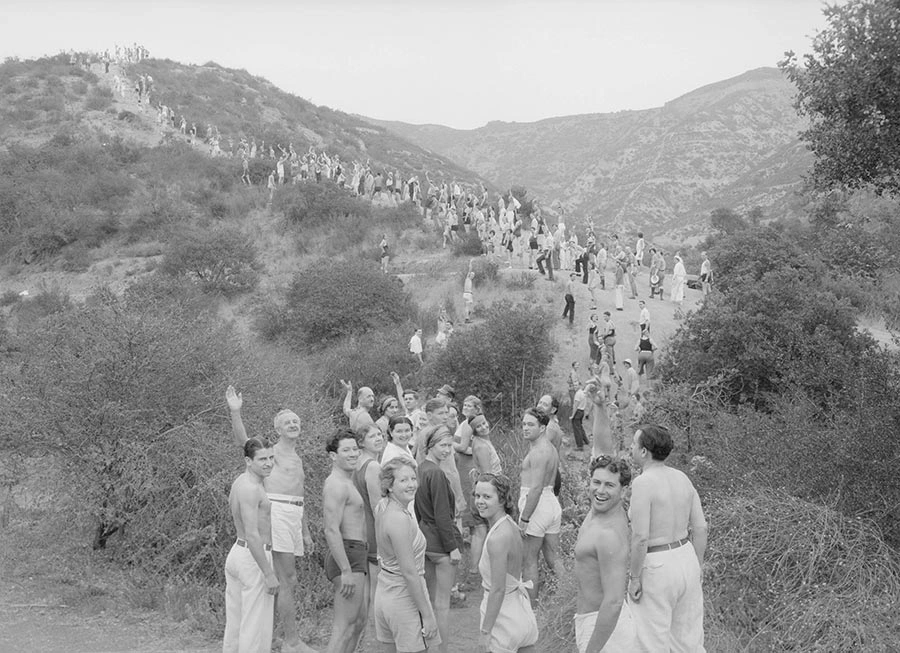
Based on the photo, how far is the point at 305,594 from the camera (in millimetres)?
7504

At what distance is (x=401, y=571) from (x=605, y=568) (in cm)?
118

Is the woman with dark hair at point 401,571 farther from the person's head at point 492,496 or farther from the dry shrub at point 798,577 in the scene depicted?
the dry shrub at point 798,577

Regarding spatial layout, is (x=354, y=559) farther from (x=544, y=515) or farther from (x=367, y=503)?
(x=544, y=515)

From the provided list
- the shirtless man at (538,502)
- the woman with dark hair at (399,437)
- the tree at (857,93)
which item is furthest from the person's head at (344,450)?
the tree at (857,93)

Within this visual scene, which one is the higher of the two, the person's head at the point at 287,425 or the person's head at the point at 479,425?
the person's head at the point at 287,425

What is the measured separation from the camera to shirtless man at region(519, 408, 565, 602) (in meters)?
6.84

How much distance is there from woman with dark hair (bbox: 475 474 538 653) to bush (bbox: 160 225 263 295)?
25.5 meters

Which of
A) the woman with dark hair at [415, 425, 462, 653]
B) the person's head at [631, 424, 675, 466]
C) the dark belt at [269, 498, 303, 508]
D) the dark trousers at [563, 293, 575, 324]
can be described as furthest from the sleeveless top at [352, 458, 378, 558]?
the dark trousers at [563, 293, 575, 324]

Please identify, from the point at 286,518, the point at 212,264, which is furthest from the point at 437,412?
the point at 212,264

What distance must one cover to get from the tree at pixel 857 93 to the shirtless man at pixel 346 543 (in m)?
7.19

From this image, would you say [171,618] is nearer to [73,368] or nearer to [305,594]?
[305,594]

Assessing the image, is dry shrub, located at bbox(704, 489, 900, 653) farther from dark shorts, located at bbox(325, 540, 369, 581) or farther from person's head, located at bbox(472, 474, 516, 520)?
dark shorts, located at bbox(325, 540, 369, 581)

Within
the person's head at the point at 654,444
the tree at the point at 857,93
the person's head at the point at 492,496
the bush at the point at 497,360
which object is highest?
the tree at the point at 857,93

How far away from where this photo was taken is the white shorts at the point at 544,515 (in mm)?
6980
